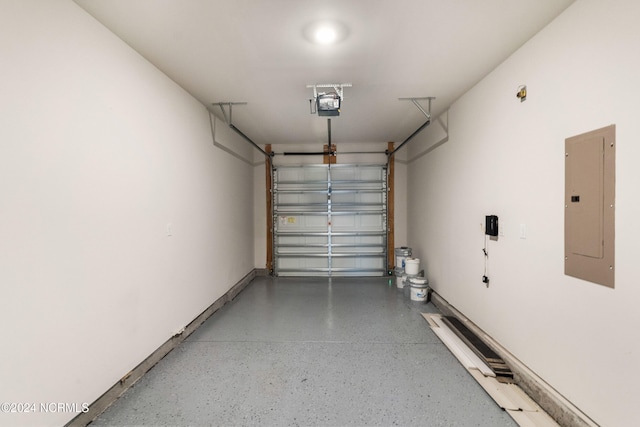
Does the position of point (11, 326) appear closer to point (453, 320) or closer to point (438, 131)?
point (453, 320)

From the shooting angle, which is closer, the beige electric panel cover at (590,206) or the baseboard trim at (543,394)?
the beige electric panel cover at (590,206)

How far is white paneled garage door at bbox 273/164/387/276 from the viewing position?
17.5 ft

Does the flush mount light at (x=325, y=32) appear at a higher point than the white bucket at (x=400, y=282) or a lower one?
higher

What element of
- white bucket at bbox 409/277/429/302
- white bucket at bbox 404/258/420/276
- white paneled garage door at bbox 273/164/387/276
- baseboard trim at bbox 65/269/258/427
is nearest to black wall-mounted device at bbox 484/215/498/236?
white bucket at bbox 409/277/429/302

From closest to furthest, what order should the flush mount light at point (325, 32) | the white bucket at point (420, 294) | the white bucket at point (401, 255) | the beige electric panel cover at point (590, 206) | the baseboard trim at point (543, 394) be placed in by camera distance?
1. the beige electric panel cover at point (590, 206)
2. the baseboard trim at point (543, 394)
3. the flush mount light at point (325, 32)
4. the white bucket at point (420, 294)
5. the white bucket at point (401, 255)

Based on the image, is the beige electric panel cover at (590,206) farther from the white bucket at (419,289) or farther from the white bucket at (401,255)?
the white bucket at (401,255)

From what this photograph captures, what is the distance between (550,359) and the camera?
1750 mm

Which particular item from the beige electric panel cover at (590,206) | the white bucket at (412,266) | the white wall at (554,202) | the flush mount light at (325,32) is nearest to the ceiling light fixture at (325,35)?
the flush mount light at (325,32)

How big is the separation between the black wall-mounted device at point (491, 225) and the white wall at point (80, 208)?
3.01 meters

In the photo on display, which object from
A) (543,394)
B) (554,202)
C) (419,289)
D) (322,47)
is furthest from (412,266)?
(322,47)

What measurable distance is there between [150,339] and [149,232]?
0.91 metres

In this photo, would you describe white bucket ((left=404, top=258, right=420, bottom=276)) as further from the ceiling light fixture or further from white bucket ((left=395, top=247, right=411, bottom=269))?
the ceiling light fixture

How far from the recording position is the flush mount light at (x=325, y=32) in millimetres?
1793

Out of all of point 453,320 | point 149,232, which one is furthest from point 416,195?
point 149,232
